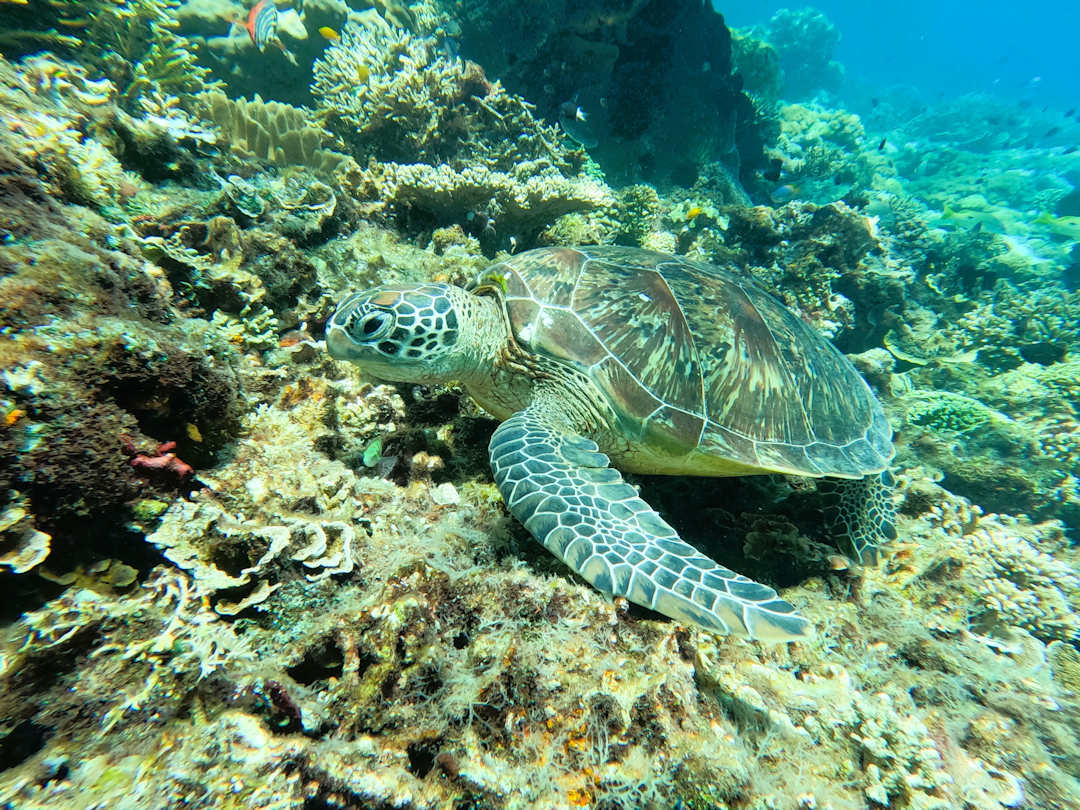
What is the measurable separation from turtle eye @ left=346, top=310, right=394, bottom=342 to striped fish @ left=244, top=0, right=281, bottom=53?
7001mm

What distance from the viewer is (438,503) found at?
199 centimetres

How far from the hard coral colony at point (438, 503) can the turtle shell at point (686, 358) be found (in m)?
0.03

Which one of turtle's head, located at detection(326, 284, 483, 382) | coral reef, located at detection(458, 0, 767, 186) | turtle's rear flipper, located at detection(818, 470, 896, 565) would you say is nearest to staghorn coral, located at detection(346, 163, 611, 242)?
turtle's head, located at detection(326, 284, 483, 382)

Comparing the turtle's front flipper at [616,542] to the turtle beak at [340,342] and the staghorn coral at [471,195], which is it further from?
the staghorn coral at [471,195]

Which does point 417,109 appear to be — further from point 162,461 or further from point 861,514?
point 861,514

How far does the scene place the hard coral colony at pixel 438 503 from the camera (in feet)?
3.87

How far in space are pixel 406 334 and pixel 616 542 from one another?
1482 millimetres

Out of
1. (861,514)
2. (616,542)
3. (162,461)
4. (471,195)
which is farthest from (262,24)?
(861,514)

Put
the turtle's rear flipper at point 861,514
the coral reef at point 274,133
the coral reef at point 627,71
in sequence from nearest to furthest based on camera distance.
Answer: the turtle's rear flipper at point 861,514
the coral reef at point 274,133
the coral reef at point 627,71

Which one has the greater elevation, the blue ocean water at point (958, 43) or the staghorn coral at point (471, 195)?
the blue ocean water at point (958, 43)

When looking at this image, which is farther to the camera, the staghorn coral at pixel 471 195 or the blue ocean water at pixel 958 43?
the blue ocean water at pixel 958 43

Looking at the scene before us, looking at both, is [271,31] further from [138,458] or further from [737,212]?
[138,458]

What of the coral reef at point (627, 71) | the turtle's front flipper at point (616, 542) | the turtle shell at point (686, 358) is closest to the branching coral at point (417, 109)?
the coral reef at point (627, 71)

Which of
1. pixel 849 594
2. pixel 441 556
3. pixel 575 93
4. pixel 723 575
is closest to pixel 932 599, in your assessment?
pixel 849 594
